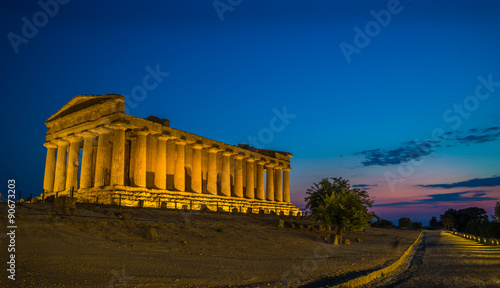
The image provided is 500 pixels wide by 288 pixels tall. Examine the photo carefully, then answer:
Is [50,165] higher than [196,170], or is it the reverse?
[50,165]

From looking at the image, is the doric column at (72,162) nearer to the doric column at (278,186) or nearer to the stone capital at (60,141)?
the stone capital at (60,141)

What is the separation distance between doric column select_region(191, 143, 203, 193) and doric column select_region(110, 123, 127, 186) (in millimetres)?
10362

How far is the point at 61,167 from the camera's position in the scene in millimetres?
43406

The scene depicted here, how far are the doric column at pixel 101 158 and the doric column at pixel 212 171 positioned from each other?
531 inches

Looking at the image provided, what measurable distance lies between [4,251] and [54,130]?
3726 cm

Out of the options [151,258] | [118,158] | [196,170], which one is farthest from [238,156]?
[151,258]

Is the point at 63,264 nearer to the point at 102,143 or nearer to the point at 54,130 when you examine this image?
the point at 102,143

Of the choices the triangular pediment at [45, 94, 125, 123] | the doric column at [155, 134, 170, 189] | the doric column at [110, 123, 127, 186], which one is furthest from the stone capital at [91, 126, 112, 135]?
the doric column at [155, 134, 170, 189]

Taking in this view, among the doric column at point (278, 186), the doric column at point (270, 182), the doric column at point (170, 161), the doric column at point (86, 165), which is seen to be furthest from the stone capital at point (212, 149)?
the doric column at point (278, 186)

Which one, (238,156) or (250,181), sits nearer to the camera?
(238,156)

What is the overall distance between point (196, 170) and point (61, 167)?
578 inches

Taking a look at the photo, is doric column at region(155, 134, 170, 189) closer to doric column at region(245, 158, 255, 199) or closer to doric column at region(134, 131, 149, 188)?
doric column at region(134, 131, 149, 188)

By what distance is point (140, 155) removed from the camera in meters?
39.0

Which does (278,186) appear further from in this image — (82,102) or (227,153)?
(82,102)
